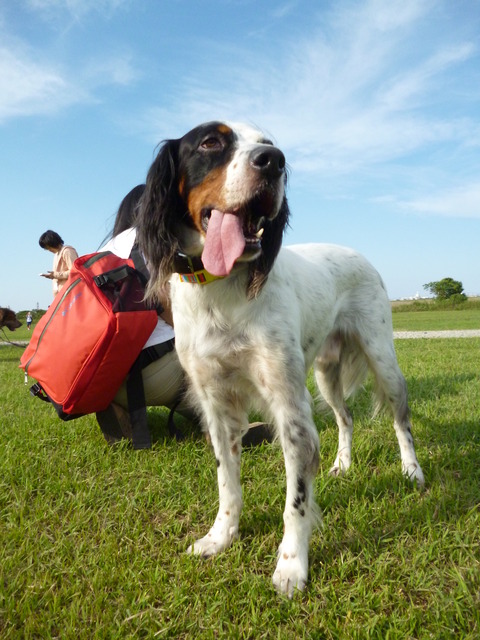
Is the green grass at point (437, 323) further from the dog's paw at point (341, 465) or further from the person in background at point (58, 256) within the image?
the dog's paw at point (341, 465)

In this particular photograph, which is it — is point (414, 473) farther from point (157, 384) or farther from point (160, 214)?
point (160, 214)

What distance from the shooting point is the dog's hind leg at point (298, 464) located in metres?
2.29

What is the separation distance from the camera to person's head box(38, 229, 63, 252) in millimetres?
6906

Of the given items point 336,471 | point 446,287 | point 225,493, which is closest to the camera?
point 225,493

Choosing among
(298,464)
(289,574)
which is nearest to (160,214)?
(298,464)

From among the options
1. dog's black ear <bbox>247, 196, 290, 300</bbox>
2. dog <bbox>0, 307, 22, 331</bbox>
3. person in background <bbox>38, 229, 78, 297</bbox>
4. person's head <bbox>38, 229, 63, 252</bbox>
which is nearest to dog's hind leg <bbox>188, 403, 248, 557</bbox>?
dog's black ear <bbox>247, 196, 290, 300</bbox>

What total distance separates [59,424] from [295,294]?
2.61m

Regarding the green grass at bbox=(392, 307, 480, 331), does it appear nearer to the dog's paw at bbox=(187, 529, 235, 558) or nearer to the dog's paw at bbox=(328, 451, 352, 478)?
the dog's paw at bbox=(328, 451, 352, 478)

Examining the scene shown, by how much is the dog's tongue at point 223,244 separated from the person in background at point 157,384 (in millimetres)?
1373

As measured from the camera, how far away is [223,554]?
233 cm

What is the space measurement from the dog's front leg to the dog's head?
2.67ft

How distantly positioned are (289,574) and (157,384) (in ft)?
6.09

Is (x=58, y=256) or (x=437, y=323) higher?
(x=58, y=256)

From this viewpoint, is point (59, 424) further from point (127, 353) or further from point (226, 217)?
point (226, 217)
